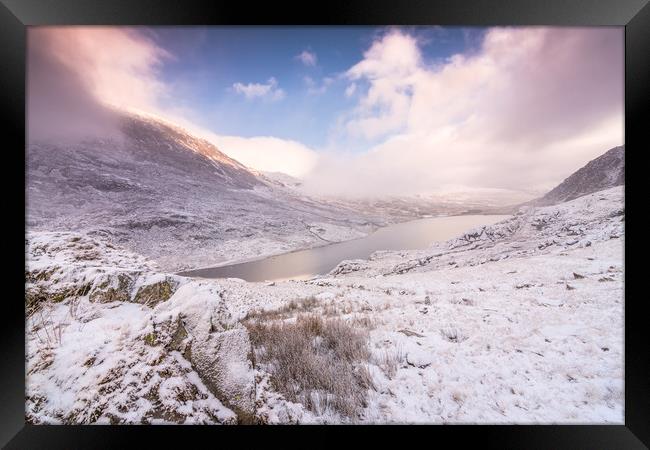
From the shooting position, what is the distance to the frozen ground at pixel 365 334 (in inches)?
91.2

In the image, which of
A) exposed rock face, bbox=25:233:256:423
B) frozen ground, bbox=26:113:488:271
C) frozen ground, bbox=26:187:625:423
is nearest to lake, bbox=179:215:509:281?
frozen ground, bbox=26:113:488:271

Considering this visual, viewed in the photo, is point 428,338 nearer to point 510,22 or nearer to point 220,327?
point 220,327

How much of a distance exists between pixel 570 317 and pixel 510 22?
407 centimetres

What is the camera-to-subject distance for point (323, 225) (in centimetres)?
441

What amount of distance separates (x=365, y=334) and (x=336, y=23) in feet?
13.7

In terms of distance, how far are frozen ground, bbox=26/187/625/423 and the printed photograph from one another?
25 millimetres

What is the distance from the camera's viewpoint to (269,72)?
141 inches

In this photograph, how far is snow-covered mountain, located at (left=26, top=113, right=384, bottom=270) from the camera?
3258mm

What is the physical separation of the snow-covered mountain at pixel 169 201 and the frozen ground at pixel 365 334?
16.2 inches

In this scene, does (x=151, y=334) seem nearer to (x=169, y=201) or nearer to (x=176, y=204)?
(x=176, y=204)

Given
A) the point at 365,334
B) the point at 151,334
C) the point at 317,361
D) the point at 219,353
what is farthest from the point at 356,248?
the point at 151,334

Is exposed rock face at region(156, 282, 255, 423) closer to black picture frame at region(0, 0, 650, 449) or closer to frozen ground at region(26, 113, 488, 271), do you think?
black picture frame at region(0, 0, 650, 449)

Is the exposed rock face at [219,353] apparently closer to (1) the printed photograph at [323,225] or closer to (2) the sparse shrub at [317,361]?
(1) the printed photograph at [323,225]

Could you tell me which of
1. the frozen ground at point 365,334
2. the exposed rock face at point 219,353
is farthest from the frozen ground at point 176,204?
the exposed rock face at point 219,353
